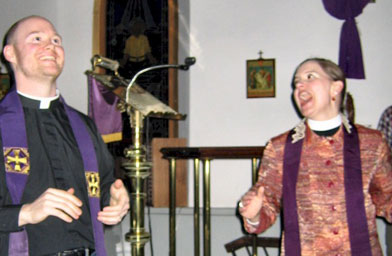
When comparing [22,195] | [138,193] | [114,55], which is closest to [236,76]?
[114,55]

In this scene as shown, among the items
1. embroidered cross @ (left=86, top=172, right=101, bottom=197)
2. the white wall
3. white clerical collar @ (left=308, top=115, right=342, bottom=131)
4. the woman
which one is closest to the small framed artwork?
the white wall

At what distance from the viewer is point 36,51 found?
5.95 feet

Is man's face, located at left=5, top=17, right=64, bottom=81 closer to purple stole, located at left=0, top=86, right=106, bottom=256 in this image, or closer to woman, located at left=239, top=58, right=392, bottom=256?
purple stole, located at left=0, top=86, right=106, bottom=256

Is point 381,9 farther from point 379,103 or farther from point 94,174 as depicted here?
point 94,174

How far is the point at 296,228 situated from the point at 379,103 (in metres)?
3.95

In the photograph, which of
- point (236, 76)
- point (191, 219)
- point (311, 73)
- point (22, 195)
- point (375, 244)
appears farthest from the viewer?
point (236, 76)

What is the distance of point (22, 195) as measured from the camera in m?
1.70

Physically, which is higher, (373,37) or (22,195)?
(373,37)

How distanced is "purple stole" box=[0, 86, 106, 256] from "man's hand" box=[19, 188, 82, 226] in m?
0.18

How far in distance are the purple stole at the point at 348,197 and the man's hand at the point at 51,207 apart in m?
0.90

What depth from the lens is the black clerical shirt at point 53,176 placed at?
168 cm

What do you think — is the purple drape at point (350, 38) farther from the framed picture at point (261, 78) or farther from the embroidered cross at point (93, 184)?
the embroidered cross at point (93, 184)

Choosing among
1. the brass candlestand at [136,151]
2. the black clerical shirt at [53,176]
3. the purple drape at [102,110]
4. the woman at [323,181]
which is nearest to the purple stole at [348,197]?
the woman at [323,181]

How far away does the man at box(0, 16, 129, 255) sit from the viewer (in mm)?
1696
